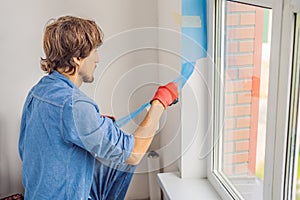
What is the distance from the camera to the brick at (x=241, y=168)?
1.41 m

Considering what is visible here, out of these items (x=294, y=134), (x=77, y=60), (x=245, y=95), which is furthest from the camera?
(x=245, y=95)

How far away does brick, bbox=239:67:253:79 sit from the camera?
130cm

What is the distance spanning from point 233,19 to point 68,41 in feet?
1.73

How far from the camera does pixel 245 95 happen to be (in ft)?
4.47

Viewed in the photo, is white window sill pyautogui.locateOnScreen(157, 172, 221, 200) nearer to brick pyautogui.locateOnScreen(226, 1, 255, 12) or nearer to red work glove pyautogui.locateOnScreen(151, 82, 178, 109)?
red work glove pyautogui.locateOnScreen(151, 82, 178, 109)

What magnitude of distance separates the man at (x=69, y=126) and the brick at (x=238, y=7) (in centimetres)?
32

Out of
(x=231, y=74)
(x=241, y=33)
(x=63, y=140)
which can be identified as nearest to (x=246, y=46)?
(x=241, y=33)

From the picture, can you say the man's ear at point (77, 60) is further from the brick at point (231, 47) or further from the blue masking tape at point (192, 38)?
the brick at point (231, 47)

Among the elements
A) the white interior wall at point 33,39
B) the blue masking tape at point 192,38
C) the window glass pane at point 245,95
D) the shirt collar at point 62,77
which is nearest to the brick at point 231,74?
the window glass pane at point 245,95

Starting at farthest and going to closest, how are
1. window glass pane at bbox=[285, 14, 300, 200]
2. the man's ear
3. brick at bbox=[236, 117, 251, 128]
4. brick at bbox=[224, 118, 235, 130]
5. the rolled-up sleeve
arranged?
brick at bbox=[224, 118, 235, 130] < brick at bbox=[236, 117, 251, 128] < the man's ear < the rolled-up sleeve < window glass pane at bbox=[285, 14, 300, 200]

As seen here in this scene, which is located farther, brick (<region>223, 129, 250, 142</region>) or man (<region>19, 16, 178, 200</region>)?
brick (<region>223, 129, 250, 142</region>)

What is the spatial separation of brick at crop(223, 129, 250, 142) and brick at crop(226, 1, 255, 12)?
0.37m

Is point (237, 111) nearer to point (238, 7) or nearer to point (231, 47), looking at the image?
point (231, 47)

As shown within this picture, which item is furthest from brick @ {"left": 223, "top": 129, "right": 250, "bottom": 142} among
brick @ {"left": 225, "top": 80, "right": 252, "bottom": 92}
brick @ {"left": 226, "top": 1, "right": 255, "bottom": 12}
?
brick @ {"left": 226, "top": 1, "right": 255, "bottom": 12}
